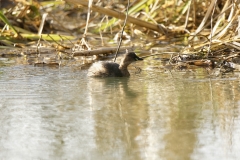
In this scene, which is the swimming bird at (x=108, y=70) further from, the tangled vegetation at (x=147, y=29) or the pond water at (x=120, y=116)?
the tangled vegetation at (x=147, y=29)

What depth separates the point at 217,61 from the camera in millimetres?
7270

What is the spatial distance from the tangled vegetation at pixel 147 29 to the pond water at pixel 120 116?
63 cm

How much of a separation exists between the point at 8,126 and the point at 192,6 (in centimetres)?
566

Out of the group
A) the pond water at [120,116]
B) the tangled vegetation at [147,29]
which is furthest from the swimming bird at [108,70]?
the tangled vegetation at [147,29]

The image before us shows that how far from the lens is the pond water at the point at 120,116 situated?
13.1 feet

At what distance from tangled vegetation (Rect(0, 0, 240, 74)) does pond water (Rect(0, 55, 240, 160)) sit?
634mm

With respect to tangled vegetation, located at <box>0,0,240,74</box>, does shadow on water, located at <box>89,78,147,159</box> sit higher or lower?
lower

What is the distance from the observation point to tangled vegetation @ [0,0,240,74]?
7434 mm

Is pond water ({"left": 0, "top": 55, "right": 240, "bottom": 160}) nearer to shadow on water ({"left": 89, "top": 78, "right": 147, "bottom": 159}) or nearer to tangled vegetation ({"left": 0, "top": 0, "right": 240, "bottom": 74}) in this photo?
shadow on water ({"left": 89, "top": 78, "right": 147, "bottom": 159})

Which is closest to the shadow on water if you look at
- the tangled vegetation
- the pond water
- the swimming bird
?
the pond water

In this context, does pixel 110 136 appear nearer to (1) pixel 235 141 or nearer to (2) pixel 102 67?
(1) pixel 235 141

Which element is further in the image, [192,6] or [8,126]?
[192,6]

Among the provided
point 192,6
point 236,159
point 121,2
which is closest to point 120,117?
point 236,159

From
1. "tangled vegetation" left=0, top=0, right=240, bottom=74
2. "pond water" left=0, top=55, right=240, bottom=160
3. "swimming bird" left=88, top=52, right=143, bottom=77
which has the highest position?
"tangled vegetation" left=0, top=0, right=240, bottom=74
